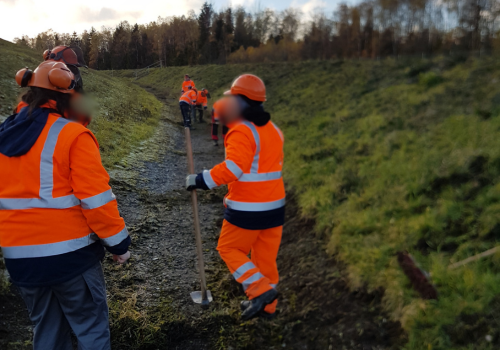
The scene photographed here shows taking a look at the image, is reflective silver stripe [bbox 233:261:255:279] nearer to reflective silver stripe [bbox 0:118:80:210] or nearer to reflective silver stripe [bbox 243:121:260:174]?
reflective silver stripe [bbox 243:121:260:174]

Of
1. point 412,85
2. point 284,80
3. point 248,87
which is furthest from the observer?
point 284,80

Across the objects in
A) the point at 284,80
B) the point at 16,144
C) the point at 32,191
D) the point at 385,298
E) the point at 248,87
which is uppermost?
the point at 284,80

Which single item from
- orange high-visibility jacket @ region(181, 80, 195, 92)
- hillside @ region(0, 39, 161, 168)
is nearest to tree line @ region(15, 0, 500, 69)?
hillside @ region(0, 39, 161, 168)

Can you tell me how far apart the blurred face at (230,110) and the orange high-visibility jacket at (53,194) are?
132 centimetres

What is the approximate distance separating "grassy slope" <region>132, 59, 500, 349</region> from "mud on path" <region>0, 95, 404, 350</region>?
0.24 m

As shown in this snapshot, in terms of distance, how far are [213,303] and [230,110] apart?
2.00 meters

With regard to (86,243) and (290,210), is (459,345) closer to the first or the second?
(86,243)

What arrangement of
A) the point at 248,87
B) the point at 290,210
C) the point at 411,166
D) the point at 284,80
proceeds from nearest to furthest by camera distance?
the point at 248,87 → the point at 411,166 → the point at 290,210 → the point at 284,80

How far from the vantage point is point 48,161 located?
191 cm

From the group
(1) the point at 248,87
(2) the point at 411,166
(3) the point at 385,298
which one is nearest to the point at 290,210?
(2) the point at 411,166

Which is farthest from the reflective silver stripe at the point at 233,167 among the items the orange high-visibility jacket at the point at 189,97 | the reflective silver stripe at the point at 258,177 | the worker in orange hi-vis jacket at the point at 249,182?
the orange high-visibility jacket at the point at 189,97

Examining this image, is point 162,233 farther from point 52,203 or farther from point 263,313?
point 52,203

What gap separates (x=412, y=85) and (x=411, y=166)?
4398mm

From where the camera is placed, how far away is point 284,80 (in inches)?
635
